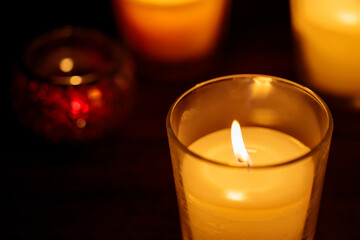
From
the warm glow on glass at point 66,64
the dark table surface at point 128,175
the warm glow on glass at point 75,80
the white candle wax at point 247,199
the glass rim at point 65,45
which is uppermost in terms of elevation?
the glass rim at point 65,45

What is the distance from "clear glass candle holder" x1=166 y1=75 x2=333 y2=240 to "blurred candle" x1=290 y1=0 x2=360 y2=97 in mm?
187

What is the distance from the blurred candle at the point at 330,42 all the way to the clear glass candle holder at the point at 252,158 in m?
0.19

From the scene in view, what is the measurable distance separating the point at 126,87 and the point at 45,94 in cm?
10

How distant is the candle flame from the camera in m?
0.50

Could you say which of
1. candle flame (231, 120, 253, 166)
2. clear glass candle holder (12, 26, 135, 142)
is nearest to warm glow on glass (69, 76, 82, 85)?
clear glass candle holder (12, 26, 135, 142)

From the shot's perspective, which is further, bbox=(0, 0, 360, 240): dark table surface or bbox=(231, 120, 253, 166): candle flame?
bbox=(0, 0, 360, 240): dark table surface

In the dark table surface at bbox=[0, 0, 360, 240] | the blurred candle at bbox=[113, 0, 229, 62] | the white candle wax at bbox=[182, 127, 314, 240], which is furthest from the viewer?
the blurred candle at bbox=[113, 0, 229, 62]

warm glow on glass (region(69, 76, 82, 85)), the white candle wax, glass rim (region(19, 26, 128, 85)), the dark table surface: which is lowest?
the dark table surface

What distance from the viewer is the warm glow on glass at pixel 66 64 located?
0.80 metres

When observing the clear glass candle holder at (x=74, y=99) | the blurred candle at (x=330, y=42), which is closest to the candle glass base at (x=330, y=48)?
the blurred candle at (x=330, y=42)

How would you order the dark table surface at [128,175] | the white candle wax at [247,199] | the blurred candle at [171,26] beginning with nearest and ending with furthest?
the white candle wax at [247,199] < the dark table surface at [128,175] < the blurred candle at [171,26]

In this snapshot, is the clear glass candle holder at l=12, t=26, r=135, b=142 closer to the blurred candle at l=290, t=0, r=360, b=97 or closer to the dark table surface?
the dark table surface

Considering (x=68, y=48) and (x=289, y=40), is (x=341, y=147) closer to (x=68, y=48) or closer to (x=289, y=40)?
(x=289, y=40)

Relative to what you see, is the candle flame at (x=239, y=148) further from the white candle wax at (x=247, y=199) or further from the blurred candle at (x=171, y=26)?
the blurred candle at (x=171, y=26)
